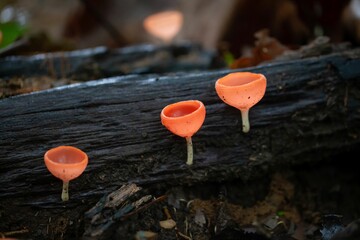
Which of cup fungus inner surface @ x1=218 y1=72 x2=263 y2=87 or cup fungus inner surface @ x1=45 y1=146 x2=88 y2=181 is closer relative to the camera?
cup fungus inner surface @ x1=45 y1=146 x2=88 y2=181

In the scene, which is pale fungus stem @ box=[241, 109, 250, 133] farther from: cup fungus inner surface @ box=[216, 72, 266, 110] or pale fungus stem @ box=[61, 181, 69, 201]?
pale fungus stem @ box=[61, 181, 69, 201]

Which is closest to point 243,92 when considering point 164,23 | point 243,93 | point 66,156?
point 243,93

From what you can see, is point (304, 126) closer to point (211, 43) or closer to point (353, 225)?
point (353, 225)

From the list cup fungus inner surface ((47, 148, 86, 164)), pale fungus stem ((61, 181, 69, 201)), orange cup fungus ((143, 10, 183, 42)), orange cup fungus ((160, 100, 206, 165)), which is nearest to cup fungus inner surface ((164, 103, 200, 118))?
orange cup fungus ((160, 100, 206, 165))

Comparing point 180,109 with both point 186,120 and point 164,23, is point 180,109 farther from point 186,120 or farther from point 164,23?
point 164,23

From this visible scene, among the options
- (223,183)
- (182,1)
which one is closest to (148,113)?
(223,183)

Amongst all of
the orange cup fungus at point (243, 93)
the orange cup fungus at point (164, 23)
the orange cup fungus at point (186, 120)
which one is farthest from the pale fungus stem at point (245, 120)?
the orange cup fungus at point (164, 23)
